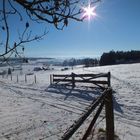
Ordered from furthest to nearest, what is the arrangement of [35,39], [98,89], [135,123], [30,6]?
[98,89] → [135,123] → [35,39] → [30,6]

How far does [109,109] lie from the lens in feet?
15.7

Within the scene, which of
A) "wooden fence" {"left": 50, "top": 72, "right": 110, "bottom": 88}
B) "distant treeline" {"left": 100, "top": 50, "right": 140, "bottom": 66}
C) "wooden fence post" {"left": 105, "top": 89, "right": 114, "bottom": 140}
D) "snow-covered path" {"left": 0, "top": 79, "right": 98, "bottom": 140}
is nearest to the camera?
"wooden fence post" {"left": 105, "top": 89, "right": 114, "bottom": 140}

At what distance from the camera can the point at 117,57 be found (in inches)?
3898

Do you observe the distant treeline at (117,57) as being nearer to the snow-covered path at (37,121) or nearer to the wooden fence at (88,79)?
the wooden fence at (88,79)

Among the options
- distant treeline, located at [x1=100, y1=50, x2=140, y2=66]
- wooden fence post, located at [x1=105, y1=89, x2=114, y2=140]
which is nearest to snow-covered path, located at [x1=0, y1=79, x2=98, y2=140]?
wooden fence post, located at [x1=105, y1=89, x2=114, y2=140]

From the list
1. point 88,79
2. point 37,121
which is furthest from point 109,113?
point 88,79

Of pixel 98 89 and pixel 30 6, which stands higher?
pixel 30 6

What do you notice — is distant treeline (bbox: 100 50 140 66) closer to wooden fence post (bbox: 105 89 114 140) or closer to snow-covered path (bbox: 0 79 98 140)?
snow-covered path (bbox: 0 79 98 140)

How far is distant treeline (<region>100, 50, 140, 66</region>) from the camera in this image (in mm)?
95250

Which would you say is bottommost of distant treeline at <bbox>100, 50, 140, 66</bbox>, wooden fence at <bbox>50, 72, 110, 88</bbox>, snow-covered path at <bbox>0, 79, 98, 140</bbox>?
snow-covered path at <bbox>0, 79, 98, 140</bbox>

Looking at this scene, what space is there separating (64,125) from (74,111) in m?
2.45

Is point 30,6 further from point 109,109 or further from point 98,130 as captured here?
point 98,130

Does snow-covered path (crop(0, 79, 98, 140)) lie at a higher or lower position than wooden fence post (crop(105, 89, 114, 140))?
lower

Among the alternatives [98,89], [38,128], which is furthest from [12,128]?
[98,89]
